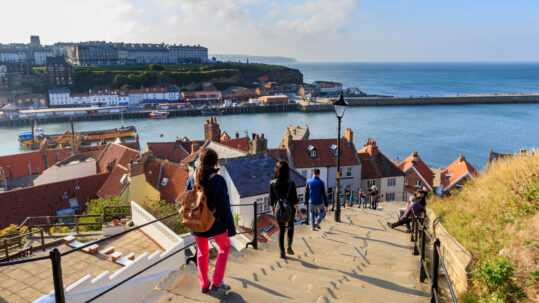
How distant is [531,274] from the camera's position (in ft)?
14.2

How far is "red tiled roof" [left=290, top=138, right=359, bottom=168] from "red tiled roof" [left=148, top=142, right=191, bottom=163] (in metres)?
12.3

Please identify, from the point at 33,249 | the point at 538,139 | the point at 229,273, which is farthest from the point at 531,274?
the point at 538,139

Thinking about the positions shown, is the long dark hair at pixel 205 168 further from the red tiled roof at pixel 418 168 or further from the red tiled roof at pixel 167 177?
the red tiled roof at pixel 418 168

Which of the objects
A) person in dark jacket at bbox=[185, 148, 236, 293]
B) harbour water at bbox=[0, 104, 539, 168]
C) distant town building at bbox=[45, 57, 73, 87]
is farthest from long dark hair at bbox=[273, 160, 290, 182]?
distant town building at bbox=[45, 57, 73, 87]

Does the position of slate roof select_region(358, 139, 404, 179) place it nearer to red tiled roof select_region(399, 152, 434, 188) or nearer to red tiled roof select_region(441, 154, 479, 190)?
red tiled roof select_region(399, 152, 434, 188)

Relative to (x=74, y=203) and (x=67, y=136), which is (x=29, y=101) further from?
(x=74, y=203)

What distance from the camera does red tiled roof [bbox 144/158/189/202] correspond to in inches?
947

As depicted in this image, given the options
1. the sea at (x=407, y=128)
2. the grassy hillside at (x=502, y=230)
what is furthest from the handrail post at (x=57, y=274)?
the sea at (x=407, y=128)

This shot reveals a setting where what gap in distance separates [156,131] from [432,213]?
81.9 metres

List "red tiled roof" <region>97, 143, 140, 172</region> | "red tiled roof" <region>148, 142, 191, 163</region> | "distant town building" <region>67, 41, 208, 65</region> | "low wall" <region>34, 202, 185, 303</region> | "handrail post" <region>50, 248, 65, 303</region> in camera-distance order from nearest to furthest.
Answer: "handrail post" <region>50, 248, 65, 303</region> < "low wall" <region>34, 202, 185, 303</region> < "red tiled roof" <region>97, 143, 140, 172</region> < "red tiled roof" <region>148, 142, 191, 163</region> < "distant town building" <region>67, 41, 208, 65</region>

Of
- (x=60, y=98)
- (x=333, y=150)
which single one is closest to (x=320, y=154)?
(x=333, y=150)

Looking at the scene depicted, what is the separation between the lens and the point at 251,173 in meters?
21.2

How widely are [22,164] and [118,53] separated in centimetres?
15672

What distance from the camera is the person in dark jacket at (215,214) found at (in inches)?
175
